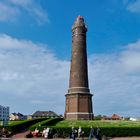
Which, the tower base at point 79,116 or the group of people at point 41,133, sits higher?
the tower base at point 79,116

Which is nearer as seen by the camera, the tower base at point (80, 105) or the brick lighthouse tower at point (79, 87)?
the tower base at point (80, 105)

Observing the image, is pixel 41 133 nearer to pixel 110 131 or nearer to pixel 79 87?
pixel 110 131

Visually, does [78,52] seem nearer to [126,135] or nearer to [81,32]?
[81,32]

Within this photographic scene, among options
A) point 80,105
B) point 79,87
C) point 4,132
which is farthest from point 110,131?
point 79,87

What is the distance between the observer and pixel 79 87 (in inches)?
2498

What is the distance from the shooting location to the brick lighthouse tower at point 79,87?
6291 cm

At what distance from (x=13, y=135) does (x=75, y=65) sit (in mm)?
24735

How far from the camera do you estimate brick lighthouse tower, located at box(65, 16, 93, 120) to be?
62.9 m

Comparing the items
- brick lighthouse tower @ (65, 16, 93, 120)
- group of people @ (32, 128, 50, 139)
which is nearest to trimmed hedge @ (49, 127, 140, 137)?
group of people @ (32, 128, 50, 139)

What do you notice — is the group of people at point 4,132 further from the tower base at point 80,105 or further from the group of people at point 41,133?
the tower base at point 80,105

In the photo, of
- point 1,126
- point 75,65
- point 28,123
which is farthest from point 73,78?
point 1,126

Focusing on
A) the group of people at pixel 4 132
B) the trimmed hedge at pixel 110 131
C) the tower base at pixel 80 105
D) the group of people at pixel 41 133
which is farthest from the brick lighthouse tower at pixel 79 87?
the group of people at pixel 4 132

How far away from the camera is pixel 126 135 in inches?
1674

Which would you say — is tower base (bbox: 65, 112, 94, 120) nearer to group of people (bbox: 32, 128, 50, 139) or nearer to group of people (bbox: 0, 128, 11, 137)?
group of people (bbox: 32, 128, 50, 139)
